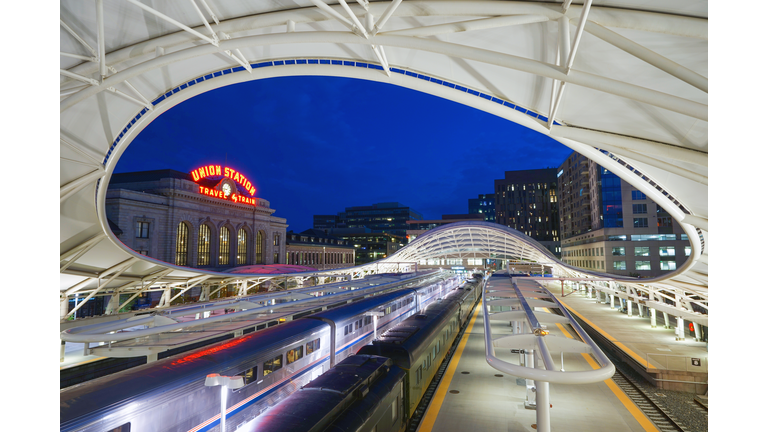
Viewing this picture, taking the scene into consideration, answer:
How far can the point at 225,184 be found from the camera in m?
51.2

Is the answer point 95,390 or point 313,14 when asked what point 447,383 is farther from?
point 313,14

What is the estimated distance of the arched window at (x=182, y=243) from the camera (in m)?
44.2

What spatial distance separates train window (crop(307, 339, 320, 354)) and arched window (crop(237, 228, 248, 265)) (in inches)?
1830

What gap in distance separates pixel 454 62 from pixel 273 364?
9.85 metres

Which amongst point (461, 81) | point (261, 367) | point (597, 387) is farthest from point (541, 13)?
point (597, 387)

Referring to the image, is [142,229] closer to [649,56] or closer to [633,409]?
[633,409]

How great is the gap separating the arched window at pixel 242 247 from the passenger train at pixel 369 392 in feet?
150

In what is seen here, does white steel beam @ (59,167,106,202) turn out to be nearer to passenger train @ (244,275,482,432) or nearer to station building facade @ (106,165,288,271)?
passenger train @ (244,275,482,432)

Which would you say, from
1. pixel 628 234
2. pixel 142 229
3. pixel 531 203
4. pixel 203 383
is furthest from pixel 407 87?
pixel 531 203

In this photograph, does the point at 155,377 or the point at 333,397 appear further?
the point at 333,397

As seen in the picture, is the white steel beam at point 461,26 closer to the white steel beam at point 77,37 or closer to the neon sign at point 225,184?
the white steel beam at point 77,37

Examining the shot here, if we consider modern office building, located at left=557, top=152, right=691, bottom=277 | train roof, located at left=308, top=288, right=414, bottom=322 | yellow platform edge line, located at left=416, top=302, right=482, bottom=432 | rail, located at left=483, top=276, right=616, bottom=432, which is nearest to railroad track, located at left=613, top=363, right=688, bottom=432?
rail, located at left=483, top=276, right=616, bottom=432

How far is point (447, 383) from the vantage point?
1428 centimetres

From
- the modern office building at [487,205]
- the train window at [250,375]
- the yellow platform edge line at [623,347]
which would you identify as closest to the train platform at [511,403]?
the yellow platform edge line at [623,347]
